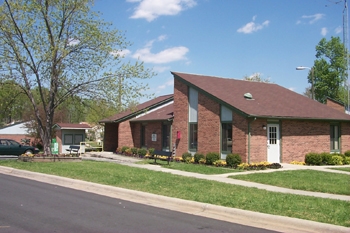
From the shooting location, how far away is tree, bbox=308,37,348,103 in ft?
201

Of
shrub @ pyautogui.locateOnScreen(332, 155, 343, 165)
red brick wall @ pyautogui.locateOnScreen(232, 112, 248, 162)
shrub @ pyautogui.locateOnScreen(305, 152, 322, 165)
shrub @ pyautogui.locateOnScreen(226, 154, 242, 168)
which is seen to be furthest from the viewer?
shrub @ pyautogui.locateOnScreen(332, 155, 343, 165)

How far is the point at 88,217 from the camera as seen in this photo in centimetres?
837

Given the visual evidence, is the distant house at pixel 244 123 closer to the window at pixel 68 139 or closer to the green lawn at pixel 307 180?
the green lawn at pixel 307 180

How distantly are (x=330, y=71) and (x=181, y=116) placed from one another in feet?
151

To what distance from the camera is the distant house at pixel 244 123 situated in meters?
20.1

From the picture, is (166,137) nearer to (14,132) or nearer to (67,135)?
(67,135)

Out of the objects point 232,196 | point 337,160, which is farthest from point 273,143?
point 232,196

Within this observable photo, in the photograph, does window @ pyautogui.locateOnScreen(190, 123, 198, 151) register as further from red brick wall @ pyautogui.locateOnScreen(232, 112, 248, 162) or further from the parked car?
the parked car

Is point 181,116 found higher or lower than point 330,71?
lower

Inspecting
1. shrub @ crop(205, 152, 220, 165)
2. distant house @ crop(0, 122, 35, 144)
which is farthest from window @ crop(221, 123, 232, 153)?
distant house @ crop(0, 122, 35, 144)

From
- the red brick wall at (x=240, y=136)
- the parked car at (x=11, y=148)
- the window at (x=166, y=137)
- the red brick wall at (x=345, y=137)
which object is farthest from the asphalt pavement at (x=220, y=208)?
the parked car at (x=11, y=148)

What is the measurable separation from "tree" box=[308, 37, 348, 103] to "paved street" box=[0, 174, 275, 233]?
188 feet

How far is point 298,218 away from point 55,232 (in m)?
4.84

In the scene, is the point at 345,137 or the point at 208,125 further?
the point at 345,137
